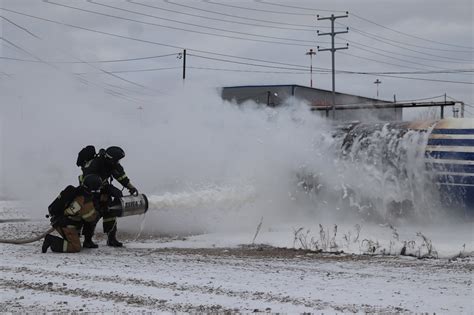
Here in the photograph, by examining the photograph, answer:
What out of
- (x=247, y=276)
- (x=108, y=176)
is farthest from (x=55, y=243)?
(x=247, y=276)

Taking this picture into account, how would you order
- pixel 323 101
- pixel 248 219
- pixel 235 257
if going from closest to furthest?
1. pixel 235 257
2. pixel 248 219
3. pixel 323 101

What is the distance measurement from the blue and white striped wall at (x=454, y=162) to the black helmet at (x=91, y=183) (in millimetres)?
6946

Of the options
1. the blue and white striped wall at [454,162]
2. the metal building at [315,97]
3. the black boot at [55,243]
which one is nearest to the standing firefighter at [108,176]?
the black boot at [55,243]

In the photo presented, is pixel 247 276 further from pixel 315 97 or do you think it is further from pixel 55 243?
pixel 315 97

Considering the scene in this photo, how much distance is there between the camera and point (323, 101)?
176ft

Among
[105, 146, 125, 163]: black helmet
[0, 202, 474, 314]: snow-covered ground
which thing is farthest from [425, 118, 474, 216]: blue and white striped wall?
[105, 146, 125, 163]: black helmet

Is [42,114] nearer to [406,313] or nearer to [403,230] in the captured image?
[403,230]

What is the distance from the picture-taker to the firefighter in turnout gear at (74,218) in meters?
10.2

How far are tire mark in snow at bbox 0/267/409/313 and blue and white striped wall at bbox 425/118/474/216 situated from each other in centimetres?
710

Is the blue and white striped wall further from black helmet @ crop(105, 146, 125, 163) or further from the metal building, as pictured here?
the metal building

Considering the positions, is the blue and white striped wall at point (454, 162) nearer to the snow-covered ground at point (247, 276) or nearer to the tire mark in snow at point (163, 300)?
the snow-covered ground at point (247, 276)

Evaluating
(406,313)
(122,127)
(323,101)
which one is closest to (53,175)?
(122,127)

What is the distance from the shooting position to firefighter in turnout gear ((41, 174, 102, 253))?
400 inches

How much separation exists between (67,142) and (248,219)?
5166 mm
